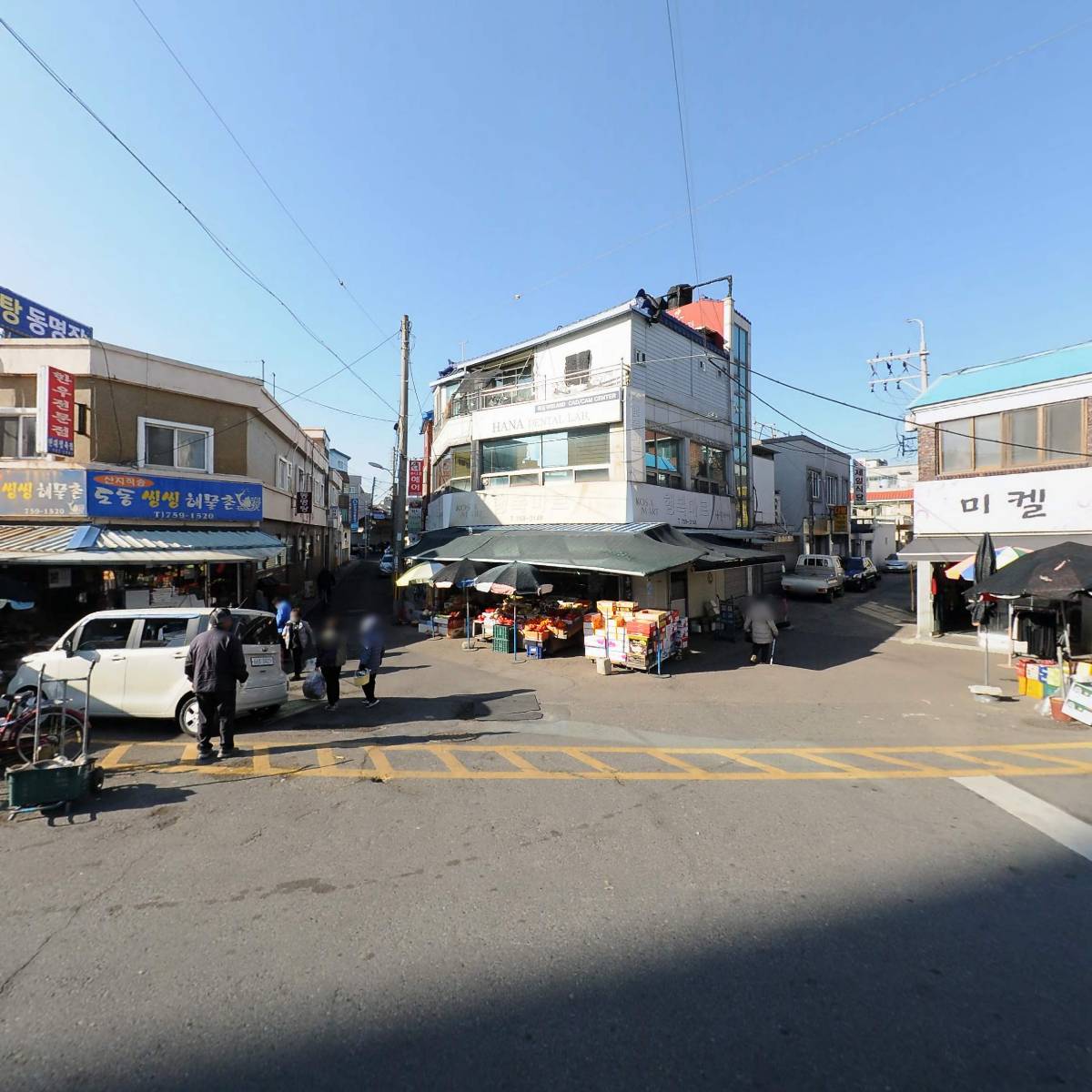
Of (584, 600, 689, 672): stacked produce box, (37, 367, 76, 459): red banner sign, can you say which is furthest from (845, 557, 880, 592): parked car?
(37, 367, 76, 459): red banner sign

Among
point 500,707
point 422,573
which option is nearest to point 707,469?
point 422,573

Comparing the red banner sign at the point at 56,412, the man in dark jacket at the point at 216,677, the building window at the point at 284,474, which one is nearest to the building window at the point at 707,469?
the building window at the point at 284,474

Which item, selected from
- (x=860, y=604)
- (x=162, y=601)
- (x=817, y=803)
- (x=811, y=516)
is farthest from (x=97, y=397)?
(x=811, y=516)

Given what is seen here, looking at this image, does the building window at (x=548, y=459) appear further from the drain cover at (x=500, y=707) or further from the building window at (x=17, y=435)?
the building window at (x=17, y=435)

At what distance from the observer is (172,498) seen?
1394 cm

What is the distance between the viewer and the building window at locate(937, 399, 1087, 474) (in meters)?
14.6

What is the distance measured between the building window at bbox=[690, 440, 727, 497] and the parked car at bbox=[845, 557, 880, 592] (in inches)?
544

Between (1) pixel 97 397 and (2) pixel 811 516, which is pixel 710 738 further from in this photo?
(2) pixel 811 516

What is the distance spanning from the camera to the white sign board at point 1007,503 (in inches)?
562

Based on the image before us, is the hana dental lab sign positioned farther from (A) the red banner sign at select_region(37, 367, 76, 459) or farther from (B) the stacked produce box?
(A) the red banner sign at select_region(37, 367, 76, 459)

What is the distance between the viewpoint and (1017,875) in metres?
4.53

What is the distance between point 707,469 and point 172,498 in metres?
16.9

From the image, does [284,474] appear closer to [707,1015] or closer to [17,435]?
[17,435]

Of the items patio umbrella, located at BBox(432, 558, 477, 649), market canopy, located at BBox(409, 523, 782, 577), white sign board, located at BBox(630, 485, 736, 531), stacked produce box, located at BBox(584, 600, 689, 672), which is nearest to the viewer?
stacked produce box, located at BBox(584, 600, 689, 672)
